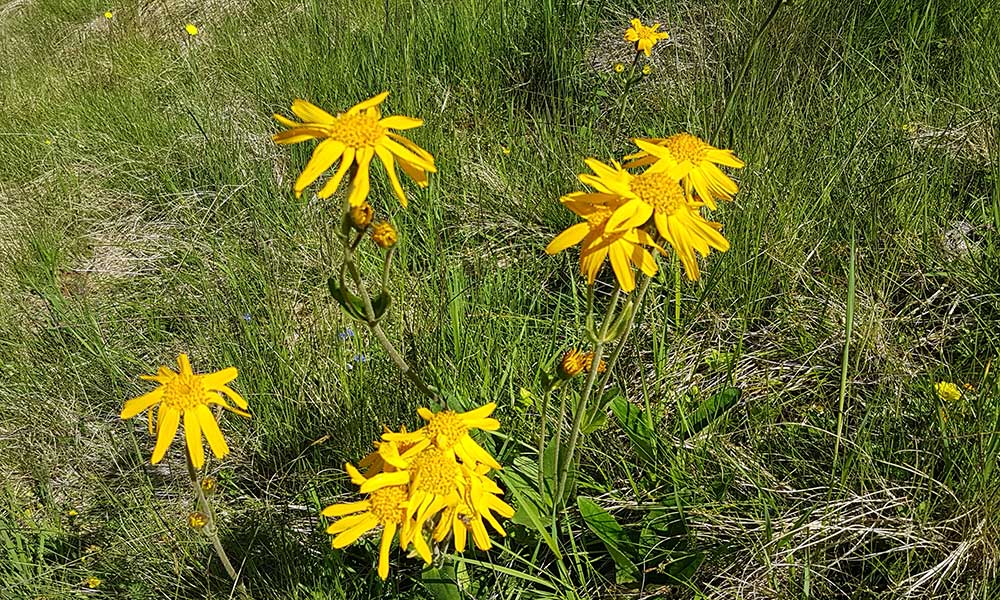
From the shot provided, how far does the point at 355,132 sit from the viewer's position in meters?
0.86

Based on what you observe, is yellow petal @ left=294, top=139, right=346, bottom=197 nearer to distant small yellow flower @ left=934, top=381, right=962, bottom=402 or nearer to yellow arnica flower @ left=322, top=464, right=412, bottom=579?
yellow arnica flower @ left=322, top=464, right=412, bottom=579

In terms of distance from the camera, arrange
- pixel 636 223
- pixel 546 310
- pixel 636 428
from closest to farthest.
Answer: pixel 636 223 < pixel 636 428 < pixel 546 310

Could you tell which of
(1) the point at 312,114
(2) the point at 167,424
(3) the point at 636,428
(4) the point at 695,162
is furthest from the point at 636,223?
(2) the point at 167,424

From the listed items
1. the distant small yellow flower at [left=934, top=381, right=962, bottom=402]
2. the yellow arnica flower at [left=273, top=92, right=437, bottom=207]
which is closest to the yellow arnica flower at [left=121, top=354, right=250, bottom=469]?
the yellow arnica flower at [left=273, top=92, right=437, bottom=207]

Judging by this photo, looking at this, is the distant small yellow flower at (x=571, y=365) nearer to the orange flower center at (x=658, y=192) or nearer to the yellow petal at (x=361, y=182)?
the orange flower center at (x=658, y=192)

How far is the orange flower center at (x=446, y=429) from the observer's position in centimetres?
87

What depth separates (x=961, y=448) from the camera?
1078 mm

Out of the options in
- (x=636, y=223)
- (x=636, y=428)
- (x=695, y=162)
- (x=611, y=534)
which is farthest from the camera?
(x=636, y=428)

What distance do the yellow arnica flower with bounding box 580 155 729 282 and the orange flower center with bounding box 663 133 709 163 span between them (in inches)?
3.0

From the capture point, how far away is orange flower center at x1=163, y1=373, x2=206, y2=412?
37.6 inches

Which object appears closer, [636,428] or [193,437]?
[193,437]

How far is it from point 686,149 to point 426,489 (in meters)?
0.55

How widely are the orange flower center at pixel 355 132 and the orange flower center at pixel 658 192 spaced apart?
32 centimetres

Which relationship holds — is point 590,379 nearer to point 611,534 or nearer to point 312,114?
point 611,534
